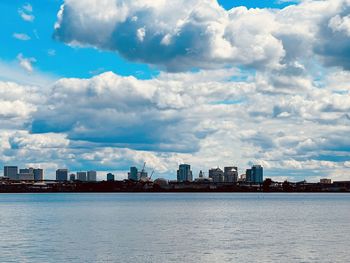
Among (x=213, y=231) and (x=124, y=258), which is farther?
(x=213, y=231)

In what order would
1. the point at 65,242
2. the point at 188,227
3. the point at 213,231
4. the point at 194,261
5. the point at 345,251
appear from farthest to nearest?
the point at 188,227 → the point at 213,231 → the point at 65,242 → the point at 345,251 → the point at 194,261

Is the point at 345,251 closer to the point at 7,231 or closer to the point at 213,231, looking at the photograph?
the point at 213,231

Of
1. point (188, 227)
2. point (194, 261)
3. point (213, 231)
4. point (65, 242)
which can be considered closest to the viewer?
point (194, 261)

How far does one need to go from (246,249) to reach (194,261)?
11.7m

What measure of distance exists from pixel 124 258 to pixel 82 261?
4791 millimetres

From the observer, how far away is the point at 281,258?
7150 centimetres

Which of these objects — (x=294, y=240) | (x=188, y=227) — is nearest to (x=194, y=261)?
(x=294, y=240)

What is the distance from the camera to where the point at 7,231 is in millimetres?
109875

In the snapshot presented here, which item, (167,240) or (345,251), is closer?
(345,251)

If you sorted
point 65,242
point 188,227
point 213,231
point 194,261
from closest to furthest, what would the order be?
point 194,261
point 65,242
point 213,231
point 188,227

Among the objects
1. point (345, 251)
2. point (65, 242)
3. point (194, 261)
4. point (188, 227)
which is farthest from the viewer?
point (188, 227)

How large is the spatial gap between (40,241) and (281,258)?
119 ft

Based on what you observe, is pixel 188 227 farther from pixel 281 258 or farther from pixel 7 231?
pixel 281 258

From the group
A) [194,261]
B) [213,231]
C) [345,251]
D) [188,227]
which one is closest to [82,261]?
[194,261]
